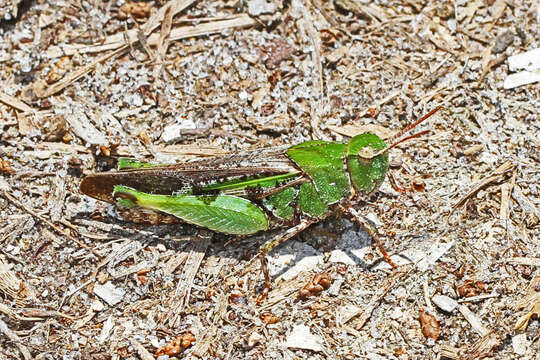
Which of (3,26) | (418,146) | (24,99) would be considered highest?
(3,26)

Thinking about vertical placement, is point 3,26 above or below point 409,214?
above

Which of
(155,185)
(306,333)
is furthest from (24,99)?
(306,333)

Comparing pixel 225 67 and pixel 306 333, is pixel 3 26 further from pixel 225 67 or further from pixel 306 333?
pixel 306 333

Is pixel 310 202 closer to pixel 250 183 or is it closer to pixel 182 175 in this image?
pixel 250 183

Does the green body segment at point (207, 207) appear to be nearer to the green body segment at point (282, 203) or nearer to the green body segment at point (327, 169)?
the green body segment at point (282, 203)

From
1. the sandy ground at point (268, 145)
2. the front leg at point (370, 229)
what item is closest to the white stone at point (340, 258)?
the sandy ground at point (268, 145)

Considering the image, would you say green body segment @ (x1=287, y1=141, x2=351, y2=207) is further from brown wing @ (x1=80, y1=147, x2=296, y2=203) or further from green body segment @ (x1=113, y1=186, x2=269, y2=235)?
green body segment @ (x1=113, y1=186, x2=269, y2=235)

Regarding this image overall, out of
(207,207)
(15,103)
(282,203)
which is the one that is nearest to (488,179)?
(282,203)

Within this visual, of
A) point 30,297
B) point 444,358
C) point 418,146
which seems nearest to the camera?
point 444,358

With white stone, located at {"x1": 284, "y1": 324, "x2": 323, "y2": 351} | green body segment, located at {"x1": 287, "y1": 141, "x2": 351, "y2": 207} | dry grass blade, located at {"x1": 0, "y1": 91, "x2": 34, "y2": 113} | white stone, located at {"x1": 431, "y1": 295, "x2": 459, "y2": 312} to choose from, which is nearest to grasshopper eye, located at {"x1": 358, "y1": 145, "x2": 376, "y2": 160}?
green body segment, located at {"x1": 287, "y1": 141, "x2": 351, "y2": 207}
